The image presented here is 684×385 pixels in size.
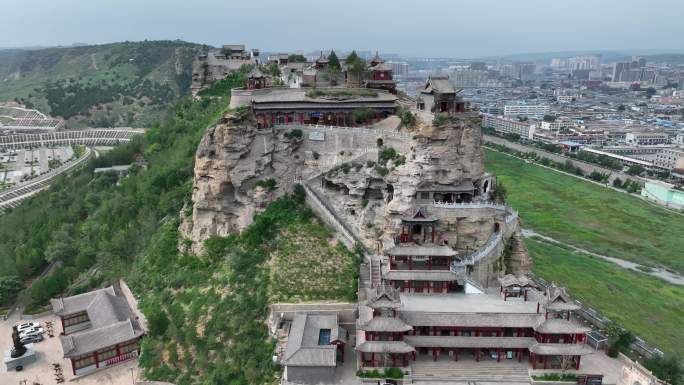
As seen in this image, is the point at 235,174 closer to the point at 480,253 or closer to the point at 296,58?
the point at 480,253

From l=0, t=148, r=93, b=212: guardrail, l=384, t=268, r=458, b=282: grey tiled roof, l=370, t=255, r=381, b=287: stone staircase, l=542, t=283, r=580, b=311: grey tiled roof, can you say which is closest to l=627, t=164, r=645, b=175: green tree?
l=384, t=268, r=458, b=282: grey tiled roof

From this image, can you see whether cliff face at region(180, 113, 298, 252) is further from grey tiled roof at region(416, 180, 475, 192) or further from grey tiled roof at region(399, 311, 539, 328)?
grey tiled roof at region(399, 311, 539, 328)

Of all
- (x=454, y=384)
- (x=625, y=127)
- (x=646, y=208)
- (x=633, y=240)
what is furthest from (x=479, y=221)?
(x=625, y=127)

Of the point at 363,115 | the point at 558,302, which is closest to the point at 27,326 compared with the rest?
the point at 363,115

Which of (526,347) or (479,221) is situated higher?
(479,221)

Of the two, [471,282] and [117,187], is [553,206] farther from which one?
[117,187]
